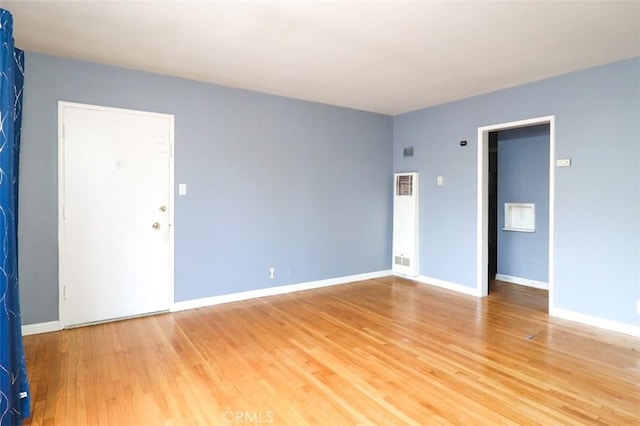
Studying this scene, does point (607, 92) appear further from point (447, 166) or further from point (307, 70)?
point (307, 70)

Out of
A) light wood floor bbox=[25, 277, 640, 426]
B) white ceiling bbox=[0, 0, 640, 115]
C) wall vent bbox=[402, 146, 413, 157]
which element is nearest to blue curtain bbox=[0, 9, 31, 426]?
light wood floor bbox=[25, 277, 640, 426]

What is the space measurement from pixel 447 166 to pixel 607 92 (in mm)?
1990

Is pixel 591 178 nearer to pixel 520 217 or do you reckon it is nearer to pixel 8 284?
pixel 520 217

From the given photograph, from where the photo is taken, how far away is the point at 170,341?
3252mm

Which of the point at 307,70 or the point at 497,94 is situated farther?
the point at 497,94

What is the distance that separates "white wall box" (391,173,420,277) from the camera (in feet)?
18.3

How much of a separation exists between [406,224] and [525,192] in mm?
1853

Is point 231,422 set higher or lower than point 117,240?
lower

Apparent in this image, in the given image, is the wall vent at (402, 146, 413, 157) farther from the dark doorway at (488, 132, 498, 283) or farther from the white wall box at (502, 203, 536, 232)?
the white wall box at (502, 203, 536, 232)

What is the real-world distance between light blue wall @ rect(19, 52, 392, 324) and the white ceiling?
0.32m

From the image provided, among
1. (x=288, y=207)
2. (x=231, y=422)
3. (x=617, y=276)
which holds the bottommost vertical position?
(x=231, y=422)

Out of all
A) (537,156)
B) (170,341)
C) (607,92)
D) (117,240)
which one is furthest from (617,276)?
(117,240)

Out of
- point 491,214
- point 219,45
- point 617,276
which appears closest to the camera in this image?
point 219,45

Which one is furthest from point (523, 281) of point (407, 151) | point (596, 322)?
point (407, 151)
